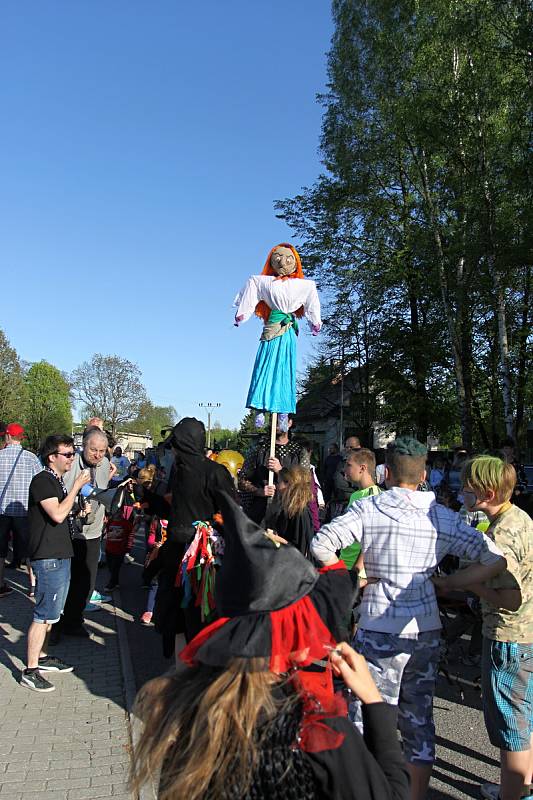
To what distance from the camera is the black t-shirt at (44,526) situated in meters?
5.09

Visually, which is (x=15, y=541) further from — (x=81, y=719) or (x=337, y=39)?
(x=337, y=39)

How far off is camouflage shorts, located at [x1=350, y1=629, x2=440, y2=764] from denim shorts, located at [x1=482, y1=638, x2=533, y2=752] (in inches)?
12.6

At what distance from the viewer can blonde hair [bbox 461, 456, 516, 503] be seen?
3.20m

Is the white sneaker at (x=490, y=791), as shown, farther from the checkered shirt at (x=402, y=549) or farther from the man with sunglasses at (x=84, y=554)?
the man with sunglasses at (x=84, y=554)

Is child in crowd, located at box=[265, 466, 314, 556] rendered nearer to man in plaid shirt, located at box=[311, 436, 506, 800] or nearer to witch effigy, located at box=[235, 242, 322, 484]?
witch effigy, located at box=[235, 242, 322, 484]

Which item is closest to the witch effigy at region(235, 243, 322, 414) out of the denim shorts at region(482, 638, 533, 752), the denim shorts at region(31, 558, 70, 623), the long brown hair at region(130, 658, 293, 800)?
the denim shorts at region(31, 558, 70, 623)

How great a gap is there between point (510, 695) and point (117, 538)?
19.9ft

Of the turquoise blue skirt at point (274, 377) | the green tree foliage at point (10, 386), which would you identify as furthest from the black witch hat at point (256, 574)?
the green tree foliage at point (10, 386)

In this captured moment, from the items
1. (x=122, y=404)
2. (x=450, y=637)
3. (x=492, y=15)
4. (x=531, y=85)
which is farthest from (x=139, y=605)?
(x=122, y=404)

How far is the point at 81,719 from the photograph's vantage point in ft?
14.5

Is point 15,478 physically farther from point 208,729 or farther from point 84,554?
point 208,729

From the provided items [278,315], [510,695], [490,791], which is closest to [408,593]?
[510,695]

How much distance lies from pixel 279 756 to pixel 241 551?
0.45 m

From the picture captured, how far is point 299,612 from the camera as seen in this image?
5.20ft
